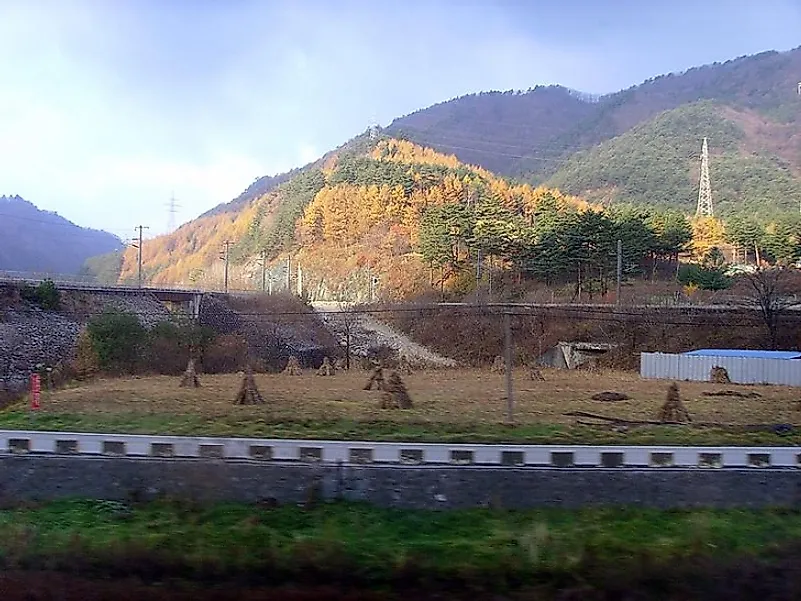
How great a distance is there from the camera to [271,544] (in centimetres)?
639

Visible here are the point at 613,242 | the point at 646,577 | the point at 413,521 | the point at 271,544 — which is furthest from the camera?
the point at 613,242

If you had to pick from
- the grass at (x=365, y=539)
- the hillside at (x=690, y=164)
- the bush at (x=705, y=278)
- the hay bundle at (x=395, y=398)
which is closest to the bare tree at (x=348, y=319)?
the bush at (x=705, y=278)

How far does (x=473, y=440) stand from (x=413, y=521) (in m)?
2.81

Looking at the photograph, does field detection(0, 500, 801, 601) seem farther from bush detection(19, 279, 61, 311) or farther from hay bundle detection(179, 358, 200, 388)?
bush detection(19, 279, 61, 311)

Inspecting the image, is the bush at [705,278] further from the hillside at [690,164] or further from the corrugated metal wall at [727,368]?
the hillside at [690,164]

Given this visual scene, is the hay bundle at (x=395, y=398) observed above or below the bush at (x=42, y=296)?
below

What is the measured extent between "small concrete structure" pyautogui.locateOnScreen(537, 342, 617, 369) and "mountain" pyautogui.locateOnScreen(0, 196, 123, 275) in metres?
36.1

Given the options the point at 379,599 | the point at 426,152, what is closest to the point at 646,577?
the point at 379,599

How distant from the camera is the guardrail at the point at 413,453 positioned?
840cm

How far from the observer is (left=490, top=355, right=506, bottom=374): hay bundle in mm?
23898

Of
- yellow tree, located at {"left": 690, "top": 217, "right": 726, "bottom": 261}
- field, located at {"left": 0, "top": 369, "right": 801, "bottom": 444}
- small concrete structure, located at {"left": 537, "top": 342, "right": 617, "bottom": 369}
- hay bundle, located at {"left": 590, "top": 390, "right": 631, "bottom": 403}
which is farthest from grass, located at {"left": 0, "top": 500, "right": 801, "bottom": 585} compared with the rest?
yellow tree, located at {"left": 690, "top": 217, "right": 726, "bottom": 261}

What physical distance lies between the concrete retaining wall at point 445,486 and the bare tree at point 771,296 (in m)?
20.0

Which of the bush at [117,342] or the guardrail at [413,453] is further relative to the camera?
the bush at [117,342]

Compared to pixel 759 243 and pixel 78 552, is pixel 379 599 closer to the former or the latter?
pixel 78 552
